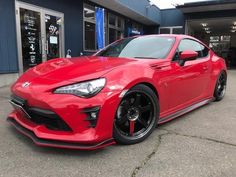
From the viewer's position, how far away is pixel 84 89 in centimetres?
245

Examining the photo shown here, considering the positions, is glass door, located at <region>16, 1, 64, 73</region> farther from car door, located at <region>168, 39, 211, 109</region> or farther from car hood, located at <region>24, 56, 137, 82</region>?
car door, located at <region>168, 39, 211, 109</region>

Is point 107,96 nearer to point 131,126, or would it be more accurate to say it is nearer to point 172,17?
point 131,126

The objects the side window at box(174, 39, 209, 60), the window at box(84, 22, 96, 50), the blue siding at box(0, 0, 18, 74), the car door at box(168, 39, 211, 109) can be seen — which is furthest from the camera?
the window at box(84, 22, 96, 50)

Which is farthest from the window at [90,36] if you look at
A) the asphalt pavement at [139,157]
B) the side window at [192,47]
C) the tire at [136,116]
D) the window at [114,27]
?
the tire at [136,116]

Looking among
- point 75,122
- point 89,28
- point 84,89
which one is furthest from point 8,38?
point 75,122

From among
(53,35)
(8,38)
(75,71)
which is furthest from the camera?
(53,35)

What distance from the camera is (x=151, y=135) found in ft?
10.4

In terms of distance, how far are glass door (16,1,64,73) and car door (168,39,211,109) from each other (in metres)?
5.02

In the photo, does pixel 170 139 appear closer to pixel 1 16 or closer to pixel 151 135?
pixel 151 135

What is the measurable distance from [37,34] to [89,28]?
363 cm

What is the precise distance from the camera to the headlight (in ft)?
7.98

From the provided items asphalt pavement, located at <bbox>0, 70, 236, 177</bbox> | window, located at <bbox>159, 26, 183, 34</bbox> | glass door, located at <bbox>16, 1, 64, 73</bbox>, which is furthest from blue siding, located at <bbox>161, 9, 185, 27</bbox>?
asphalt pavement, located at <bbox>0, 70, 236, 177</bbox>

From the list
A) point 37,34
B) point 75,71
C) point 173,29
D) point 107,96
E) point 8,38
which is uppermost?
point 173,29

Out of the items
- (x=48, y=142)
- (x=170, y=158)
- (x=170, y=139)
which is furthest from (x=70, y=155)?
(x=170, y=139)
